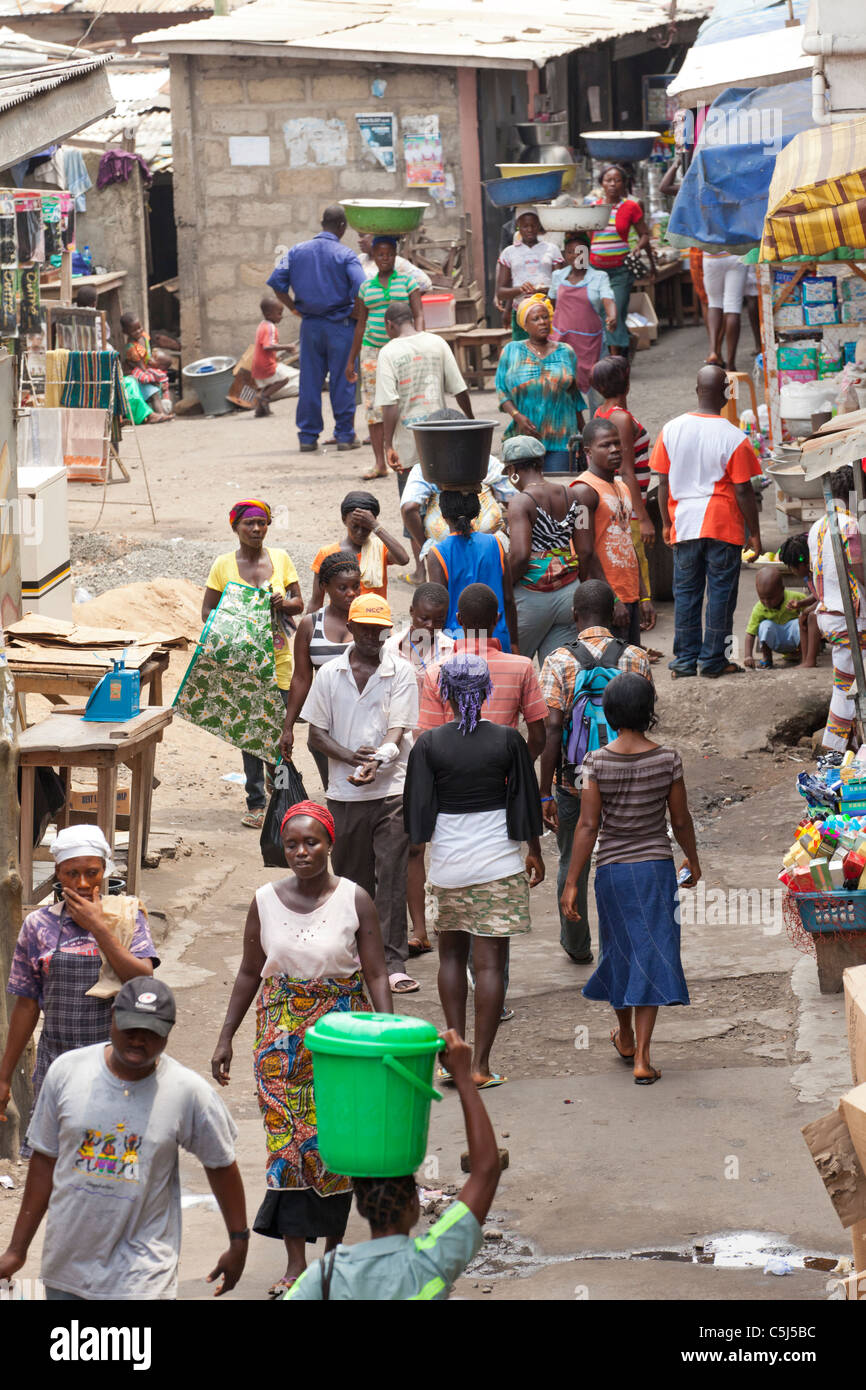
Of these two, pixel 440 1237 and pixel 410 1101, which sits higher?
pixel 410 1101

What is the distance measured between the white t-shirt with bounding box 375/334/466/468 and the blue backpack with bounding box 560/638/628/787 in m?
5.48

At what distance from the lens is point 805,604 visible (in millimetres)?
10812

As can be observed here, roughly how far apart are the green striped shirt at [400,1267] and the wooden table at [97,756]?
410 centimetres

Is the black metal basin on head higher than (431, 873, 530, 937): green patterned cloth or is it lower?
higher

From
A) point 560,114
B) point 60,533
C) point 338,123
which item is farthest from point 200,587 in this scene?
point 560,114

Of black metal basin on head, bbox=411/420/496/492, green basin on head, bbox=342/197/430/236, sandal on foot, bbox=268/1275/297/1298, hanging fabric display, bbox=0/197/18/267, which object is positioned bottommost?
sandal on foot, bbox=268/1275/297/1298

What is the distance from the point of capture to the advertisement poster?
20000mm

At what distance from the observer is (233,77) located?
1972cm

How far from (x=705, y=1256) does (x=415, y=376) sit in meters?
8.14

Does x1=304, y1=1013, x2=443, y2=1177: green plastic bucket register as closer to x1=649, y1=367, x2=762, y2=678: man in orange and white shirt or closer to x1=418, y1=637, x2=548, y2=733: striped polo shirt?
x1=418, y1=637, x2=548, y2=733: striped polo shirt

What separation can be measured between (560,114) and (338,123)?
422 centimetres

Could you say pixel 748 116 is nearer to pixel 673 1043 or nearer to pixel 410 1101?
pixel 673 1043

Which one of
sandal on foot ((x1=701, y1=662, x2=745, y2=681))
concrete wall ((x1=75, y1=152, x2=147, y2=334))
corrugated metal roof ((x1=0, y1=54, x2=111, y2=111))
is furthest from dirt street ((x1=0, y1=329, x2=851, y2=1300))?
concrete wall ((x1=75, y1=152, x2=147, y2=334))

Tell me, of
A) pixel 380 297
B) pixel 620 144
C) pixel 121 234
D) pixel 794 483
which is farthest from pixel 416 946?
pixel 121 234
